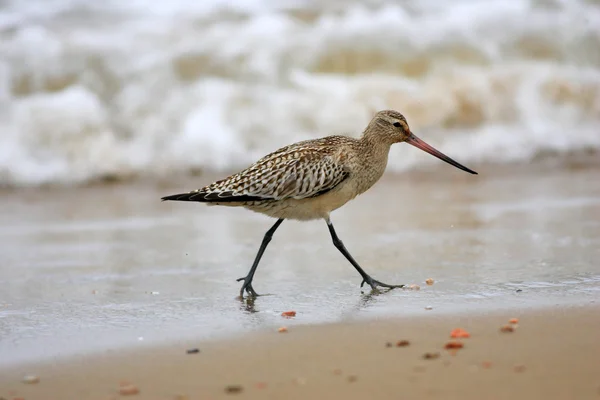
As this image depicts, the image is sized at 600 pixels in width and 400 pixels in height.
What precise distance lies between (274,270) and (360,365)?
260cm

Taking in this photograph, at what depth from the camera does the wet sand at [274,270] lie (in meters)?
4.61

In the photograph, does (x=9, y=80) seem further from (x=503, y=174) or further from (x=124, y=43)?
(x=503, y=174)

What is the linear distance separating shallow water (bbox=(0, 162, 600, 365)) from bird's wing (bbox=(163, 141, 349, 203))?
22.6 inches

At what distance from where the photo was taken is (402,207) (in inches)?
367

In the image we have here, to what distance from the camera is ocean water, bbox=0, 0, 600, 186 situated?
12320 millimetres

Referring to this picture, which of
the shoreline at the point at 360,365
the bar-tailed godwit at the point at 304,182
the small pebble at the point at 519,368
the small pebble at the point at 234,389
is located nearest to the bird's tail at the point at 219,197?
the bar-tailed godwit at the point at 304,182

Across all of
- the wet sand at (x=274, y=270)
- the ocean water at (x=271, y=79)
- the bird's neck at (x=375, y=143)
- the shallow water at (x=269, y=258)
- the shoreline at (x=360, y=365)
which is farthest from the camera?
the ocean water at (x=271, y=79)

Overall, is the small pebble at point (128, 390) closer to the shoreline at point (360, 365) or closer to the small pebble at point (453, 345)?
the shoreline at point (360, 365)

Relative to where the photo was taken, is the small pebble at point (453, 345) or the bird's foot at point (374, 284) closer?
the small pebble at point (453, 345)

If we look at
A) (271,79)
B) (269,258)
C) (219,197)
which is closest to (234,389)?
(219,197)

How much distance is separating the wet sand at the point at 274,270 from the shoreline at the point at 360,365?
0.07 ft

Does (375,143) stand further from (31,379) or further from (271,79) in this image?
(271,79)

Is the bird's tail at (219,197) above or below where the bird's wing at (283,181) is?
below

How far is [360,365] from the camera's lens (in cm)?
404
